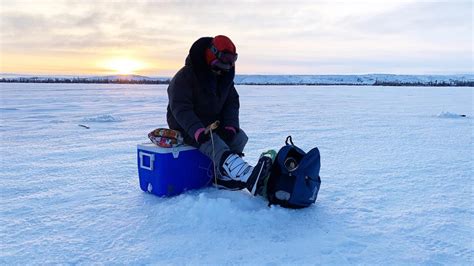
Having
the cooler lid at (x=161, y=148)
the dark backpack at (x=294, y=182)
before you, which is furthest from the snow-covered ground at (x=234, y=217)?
the cooler lid at (x=161, y=148)

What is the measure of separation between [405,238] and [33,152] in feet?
12.8

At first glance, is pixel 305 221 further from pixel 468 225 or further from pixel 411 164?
pixel 411 164

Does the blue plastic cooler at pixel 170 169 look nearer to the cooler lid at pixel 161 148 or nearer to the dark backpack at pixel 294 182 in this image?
the cooler lid at pixel 161 148

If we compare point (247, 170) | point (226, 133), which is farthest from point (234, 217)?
point (226, 133)

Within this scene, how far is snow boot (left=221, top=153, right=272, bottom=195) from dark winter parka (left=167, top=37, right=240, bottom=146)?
317 mm

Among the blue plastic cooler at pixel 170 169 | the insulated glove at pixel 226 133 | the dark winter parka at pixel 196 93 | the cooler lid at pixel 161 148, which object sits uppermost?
the dark winter parka at pixel 196 93

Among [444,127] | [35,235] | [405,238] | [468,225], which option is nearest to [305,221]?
[405,238]

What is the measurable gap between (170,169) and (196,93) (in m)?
0.58

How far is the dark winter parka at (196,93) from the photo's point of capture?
2621mm

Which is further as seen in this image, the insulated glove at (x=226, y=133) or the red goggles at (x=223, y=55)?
the insulated glove at (x=226, y=133)

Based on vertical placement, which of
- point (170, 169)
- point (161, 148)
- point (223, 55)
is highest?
point (223, 55)

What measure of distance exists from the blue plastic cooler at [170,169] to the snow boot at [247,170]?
30 centimetres

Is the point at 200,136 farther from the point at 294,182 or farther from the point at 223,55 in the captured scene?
the point at 294,182

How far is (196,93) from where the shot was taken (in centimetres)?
271
